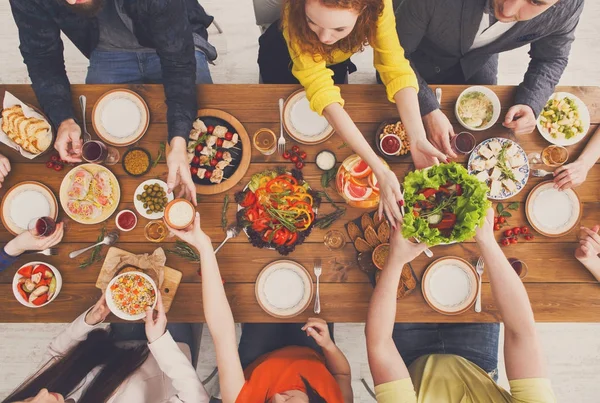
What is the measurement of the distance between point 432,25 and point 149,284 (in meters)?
1.83

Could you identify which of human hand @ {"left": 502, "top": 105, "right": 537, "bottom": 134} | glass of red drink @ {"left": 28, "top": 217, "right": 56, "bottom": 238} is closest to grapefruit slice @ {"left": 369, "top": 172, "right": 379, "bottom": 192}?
human hand @ {"left": 502, "top": 105, "right": 537, "bottom": 134}

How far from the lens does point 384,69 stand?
1772mm

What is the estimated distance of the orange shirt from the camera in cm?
183

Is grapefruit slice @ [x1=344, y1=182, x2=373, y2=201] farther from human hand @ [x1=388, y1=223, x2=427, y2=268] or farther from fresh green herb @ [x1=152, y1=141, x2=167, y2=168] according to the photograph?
fresh green herb @ [x1=152, y1=141, x2=167, y2=168]

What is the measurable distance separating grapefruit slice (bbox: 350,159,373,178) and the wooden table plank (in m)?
0.52

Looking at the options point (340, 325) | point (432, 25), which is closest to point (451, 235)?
point (432, 25)

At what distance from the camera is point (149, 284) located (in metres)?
1.71

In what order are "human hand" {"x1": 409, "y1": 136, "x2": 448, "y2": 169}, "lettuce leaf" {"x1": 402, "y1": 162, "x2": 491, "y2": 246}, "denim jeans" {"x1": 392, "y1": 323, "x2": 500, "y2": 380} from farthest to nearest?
"denim jeans" {"x1": 392, "y1": 323, "x2": 500, "y2": 380} → "human hand" {"x1": 409, "y1": 136, "x2": 448, "y2": 169} → "lettuce leaf" {"x1": 402, "y1": 162, "x2": 491, "y2": 246}

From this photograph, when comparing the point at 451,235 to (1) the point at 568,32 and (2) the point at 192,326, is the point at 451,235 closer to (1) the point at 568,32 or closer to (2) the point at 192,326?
(1) the point at 568,32

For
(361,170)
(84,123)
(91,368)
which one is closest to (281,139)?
(361,170)

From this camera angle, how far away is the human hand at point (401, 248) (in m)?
1.55

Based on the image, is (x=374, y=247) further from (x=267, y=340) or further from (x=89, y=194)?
(x=89, y=194)

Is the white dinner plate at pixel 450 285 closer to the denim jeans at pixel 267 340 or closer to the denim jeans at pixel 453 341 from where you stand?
the denim jeans at pixel 453 341

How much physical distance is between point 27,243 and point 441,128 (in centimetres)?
199
